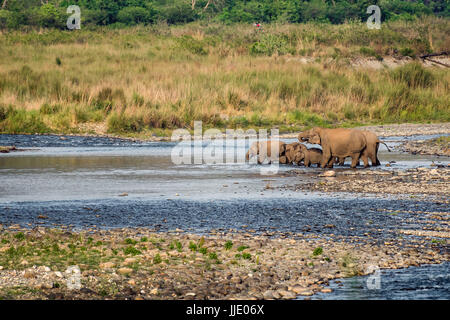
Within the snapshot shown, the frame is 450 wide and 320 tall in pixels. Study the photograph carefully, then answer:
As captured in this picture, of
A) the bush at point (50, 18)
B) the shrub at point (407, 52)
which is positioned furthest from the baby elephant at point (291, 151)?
the bush at point (50, 18)

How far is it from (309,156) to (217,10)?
192 ft

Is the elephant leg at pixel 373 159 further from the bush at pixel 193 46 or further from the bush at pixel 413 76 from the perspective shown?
the bush at pixel 193 46

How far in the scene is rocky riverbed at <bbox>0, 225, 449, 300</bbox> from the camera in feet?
24.9

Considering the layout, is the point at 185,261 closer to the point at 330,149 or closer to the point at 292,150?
the point at 330,149

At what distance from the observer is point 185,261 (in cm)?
865

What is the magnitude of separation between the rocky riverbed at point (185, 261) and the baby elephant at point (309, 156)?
9047mm

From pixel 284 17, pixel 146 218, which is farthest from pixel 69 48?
pixel 146 218

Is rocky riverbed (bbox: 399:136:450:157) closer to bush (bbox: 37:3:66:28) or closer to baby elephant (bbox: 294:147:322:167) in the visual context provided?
baby elephant (bbox: 294:147:322:167)

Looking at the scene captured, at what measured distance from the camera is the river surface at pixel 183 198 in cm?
1109

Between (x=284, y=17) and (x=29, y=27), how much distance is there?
2299 cm

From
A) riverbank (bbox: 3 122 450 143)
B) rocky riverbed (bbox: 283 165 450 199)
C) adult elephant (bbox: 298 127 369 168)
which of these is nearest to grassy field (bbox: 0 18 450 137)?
riverbank (bbox: 3 122 450 143)

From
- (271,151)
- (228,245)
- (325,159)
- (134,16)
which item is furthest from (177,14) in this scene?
(228,245)

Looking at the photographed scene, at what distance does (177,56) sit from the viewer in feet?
137
